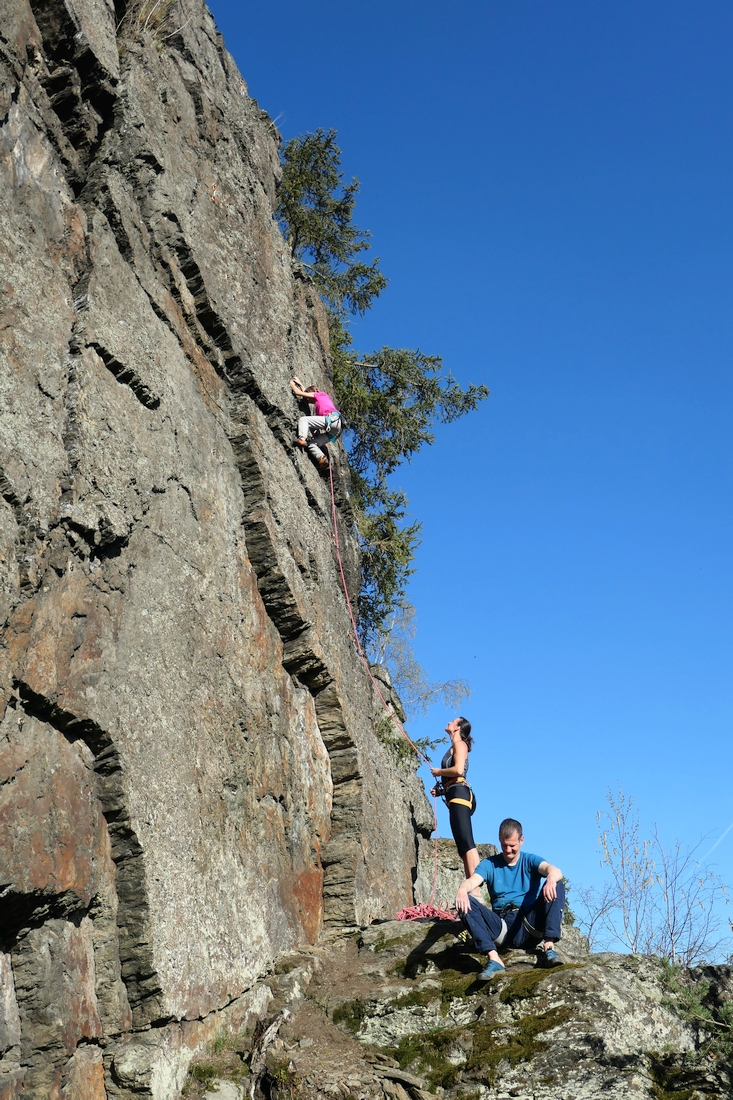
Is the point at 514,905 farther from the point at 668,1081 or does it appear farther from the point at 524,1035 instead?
the point at 668,1081

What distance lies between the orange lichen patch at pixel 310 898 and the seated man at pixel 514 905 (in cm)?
224

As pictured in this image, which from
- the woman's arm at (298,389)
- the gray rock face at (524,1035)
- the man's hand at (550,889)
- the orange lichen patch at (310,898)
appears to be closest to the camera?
the gray rock face at (524,1035)

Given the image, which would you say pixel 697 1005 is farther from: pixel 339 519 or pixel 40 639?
pixel 339 519

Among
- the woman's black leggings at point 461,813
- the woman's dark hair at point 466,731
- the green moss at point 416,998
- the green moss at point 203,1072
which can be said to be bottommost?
the green moss at point 203,1072

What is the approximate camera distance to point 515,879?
8.66m

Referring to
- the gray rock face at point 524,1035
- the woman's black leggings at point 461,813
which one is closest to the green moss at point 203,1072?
the gray rock face at point 524,1035

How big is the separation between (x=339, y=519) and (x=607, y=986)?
814 cm

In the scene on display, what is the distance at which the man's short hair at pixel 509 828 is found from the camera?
8.64 metres

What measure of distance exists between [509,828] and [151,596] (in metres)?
3.72

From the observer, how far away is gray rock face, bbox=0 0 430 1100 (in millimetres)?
6816

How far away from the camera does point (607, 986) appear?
25.8 ft

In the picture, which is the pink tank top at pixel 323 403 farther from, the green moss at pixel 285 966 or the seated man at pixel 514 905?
the green moss at pixel 285 966

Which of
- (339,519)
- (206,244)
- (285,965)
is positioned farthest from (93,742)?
(339,519)

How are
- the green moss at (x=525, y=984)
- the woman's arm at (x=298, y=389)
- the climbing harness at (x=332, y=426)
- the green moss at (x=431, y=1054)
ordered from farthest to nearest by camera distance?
the climbing harness at (x=332, y=426), the woman's arm at (x=298, y=389), the green moss at (x=525, y=984), the green moss at (x=431, y=1054)
